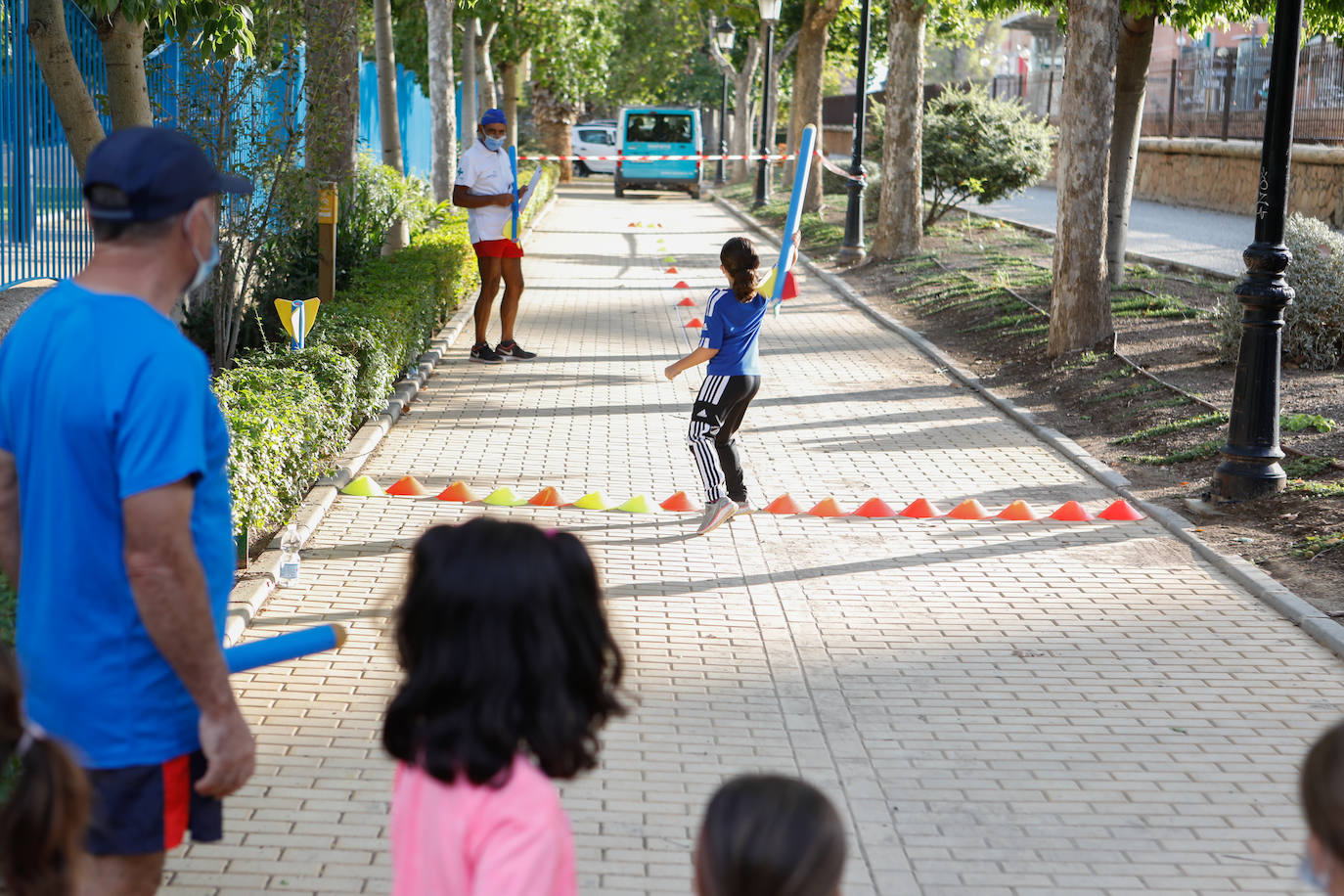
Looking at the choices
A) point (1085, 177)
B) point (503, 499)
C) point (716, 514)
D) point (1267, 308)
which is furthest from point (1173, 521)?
point (1085, 177)

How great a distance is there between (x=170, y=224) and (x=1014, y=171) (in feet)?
65.3

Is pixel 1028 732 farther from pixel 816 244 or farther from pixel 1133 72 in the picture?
pixel 816 244

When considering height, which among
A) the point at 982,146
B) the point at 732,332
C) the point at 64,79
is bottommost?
the point at 732,332

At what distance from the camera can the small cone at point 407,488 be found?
8.02 m

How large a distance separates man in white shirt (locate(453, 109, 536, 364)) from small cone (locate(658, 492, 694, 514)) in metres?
4.64

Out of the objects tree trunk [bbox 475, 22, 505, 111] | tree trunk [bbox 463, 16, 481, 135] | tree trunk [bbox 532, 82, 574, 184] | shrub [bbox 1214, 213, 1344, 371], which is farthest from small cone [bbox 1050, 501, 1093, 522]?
tree trunk [bbox 532, 82, 574, 184]

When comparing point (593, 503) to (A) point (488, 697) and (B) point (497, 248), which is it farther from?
(A) point (488, 697)

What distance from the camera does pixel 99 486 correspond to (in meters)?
2.38

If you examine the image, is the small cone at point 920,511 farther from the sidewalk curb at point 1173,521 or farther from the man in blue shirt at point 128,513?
the man in blue shirt at point 128,513

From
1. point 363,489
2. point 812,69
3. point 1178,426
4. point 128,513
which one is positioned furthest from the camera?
point 812,69

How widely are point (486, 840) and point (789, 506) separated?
19.7 ft

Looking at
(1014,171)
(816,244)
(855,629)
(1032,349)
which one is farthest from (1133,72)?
(855,629)

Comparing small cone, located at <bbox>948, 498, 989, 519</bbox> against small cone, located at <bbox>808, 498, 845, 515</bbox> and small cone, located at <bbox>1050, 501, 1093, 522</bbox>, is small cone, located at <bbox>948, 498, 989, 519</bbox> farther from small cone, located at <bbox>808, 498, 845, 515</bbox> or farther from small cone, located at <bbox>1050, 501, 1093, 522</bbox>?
small cone, located at <bbox>808, 498, 845, 515</bbox>

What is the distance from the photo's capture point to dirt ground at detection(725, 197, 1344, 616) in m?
7.51
